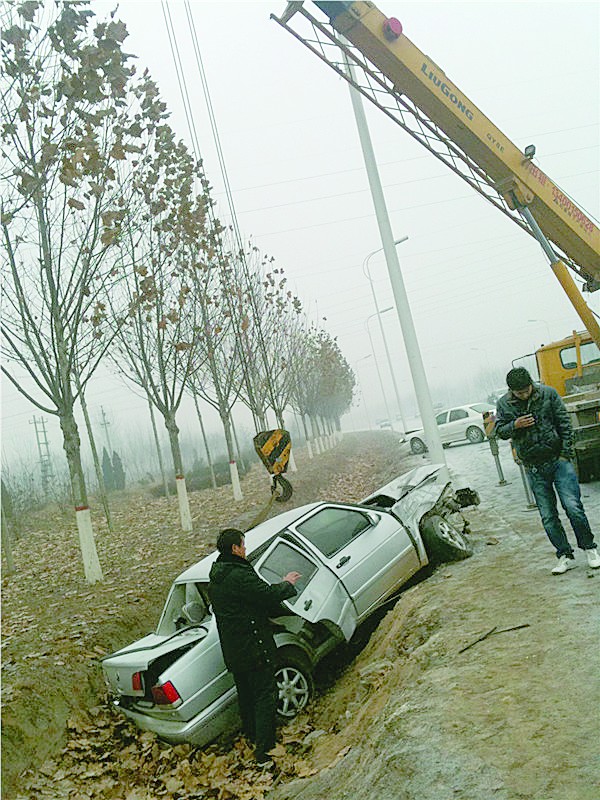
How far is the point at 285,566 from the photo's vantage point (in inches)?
227

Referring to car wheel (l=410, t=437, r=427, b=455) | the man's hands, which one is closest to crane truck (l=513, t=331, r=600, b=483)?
the man's hands

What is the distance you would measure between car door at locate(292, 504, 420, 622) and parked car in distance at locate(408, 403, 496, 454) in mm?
17940

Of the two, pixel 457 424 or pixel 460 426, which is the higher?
pixel 457 424

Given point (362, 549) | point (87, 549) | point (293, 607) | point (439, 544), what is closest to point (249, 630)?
point (293, 607)

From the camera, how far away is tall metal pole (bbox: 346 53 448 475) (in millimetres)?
11883

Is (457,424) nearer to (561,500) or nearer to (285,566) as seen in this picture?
(561,500)

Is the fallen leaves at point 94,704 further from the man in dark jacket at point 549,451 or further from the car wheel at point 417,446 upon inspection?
the car wheel at point 417,446

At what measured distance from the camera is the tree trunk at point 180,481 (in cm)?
1423

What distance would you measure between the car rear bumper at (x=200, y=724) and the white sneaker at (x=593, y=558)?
3.19 m

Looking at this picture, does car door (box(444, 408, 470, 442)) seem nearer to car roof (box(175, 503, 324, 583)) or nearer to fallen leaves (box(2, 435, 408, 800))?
fallen leaves (box(2, 435, 408, 800))

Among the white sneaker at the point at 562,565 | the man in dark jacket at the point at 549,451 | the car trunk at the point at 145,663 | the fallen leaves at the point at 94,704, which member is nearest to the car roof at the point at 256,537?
the car trunk at the point at 145,663

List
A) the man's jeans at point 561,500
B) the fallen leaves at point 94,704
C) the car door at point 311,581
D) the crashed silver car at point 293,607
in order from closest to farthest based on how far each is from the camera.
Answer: the fallen leaves at point 94,704, the crashed silver car at point 293,607, the man's jeans at point 561,500, the car door at point 311,581

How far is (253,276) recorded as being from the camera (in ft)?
70.5

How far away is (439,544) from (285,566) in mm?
2167
